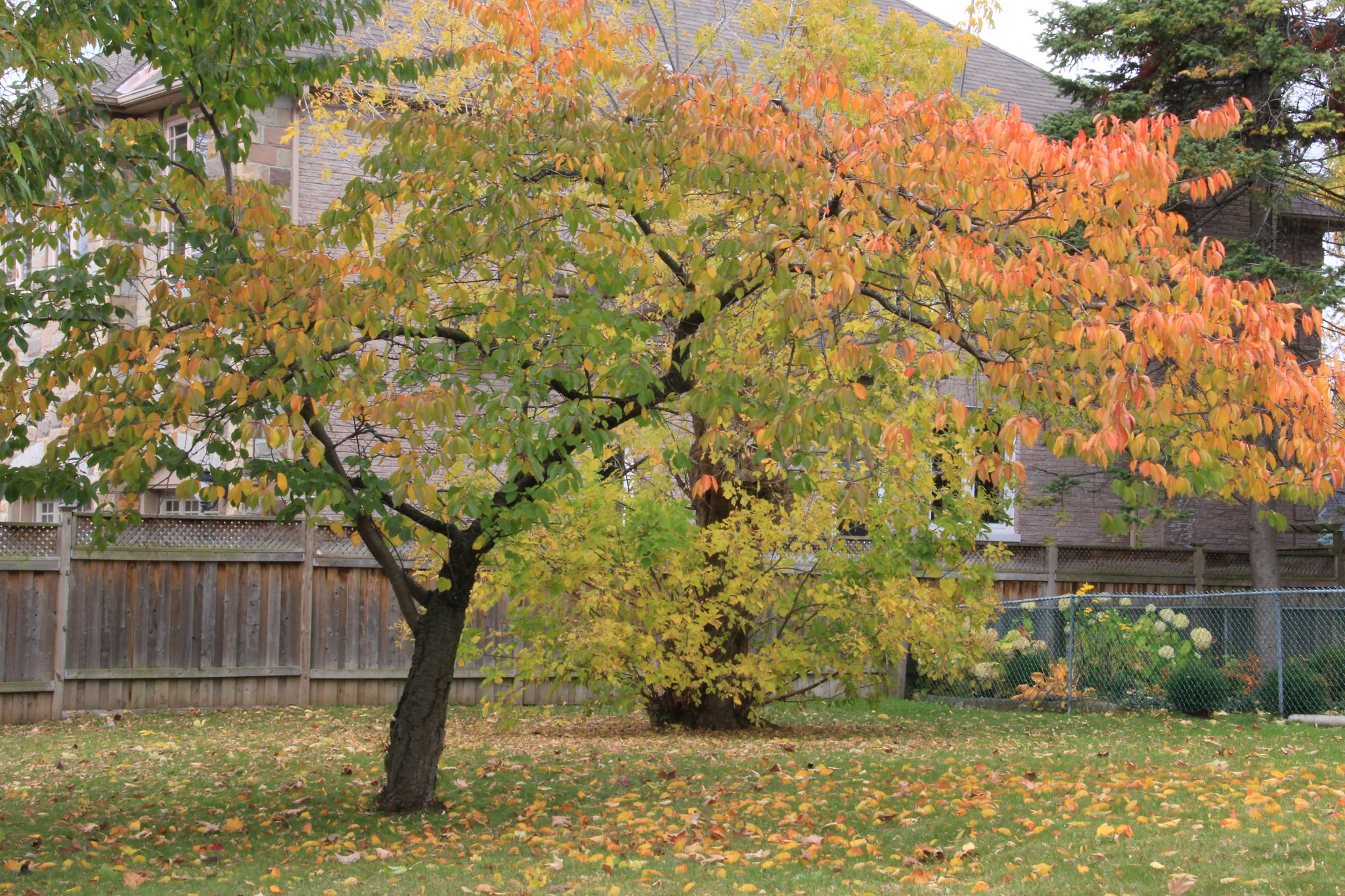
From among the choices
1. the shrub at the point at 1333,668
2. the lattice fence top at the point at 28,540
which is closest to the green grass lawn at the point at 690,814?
the shrub at the point at 1333,668

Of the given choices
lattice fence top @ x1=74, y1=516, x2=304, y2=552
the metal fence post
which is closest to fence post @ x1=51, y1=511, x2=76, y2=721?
lattice fence top @ x1=74, y1=516, x2=304, y2=552

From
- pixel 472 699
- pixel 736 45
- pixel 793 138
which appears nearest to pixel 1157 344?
pixel 793 138

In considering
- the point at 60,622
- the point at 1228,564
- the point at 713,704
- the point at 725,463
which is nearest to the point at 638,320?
the point at 725,463

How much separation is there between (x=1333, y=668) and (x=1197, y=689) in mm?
1343

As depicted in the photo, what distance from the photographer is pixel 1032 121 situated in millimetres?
19141

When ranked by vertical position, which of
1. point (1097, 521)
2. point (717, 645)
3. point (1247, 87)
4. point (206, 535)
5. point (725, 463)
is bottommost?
point (717, 645)

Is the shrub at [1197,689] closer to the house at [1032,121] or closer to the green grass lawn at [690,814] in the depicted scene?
the green grass lawn at [690,814]

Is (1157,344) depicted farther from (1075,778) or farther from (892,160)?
(1075,778)

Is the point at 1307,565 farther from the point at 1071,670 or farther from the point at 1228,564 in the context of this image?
the point at 1071,670

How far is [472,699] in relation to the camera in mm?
14305

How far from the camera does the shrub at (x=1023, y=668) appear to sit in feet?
47.5

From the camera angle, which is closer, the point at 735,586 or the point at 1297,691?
the point at 735,586

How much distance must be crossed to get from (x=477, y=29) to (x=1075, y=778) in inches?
380

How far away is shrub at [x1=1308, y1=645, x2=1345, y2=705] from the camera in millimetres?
11852
